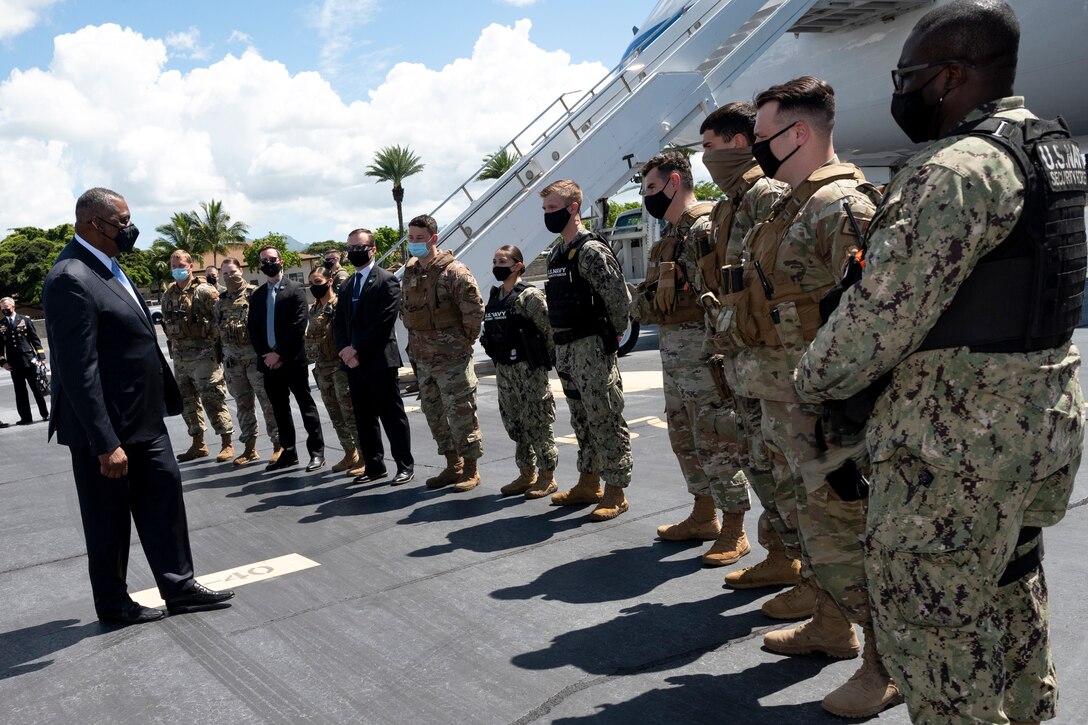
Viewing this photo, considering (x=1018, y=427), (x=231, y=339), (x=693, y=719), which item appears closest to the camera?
(x=1018, y=427)

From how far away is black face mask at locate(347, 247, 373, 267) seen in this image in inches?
261

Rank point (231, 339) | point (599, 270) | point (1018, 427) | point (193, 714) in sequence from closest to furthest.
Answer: point (1018, 427)
point (193, 714)
point (599, 270)
point (231, 339)

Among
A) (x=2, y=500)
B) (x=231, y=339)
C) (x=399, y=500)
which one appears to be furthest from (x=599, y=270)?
(x=2, y=500)

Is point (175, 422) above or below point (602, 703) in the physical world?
above

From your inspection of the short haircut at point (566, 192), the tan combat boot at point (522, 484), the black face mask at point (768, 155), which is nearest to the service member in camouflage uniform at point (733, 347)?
the black face mask at point (768, 155)

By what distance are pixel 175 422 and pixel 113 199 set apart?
295 inches

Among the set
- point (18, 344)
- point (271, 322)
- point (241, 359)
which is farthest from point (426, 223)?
point (18, 344)

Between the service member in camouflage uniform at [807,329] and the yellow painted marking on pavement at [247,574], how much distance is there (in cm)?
269

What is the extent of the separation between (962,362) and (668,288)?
2.43 m

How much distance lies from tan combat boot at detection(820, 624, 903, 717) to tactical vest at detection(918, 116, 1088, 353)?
3.96 ft

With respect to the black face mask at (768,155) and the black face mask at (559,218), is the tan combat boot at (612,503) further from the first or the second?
the black face mask at (768,155)

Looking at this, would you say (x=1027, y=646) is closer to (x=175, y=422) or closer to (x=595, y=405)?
(x=595, y=405)

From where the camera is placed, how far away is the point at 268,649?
11.8 feet

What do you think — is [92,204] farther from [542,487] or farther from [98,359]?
[542,487]
